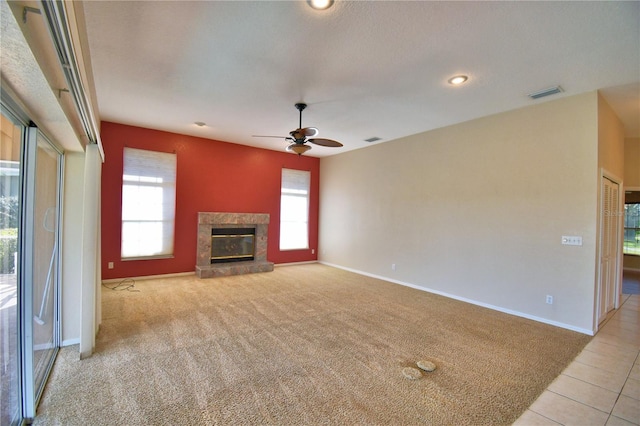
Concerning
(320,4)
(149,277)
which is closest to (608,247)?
(320,4)

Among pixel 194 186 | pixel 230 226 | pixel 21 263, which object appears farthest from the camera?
pixel 230 226

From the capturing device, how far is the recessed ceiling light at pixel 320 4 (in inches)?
81.7

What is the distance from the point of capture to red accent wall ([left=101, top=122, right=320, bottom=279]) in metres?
5.18

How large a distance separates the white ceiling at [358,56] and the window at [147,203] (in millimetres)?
1204

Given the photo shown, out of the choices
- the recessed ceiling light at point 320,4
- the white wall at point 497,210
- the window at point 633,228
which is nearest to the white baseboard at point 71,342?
the recessed ceiling light at point 320,4

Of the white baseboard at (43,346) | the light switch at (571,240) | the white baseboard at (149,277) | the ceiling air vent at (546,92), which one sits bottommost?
the white baseboard at (149,277)

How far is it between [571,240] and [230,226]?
19.3ft

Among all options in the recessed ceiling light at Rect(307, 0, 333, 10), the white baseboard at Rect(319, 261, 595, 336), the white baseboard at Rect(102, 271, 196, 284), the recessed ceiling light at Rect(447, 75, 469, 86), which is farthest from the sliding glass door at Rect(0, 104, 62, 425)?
the white baseboard at Rect(319, 261, 595, 336)

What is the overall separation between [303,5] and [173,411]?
3.01 m

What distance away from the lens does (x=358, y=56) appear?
2.81 m

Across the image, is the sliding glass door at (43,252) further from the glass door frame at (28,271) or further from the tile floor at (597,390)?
the tile floor at (597,390)

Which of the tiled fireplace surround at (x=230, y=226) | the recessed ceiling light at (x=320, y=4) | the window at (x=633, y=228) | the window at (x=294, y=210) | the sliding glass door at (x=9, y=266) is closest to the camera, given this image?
the sliding glass door at (x=9, y=266)

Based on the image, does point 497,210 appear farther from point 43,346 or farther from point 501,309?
point 43,346

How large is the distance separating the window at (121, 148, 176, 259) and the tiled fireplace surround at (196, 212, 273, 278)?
1.95 ft
